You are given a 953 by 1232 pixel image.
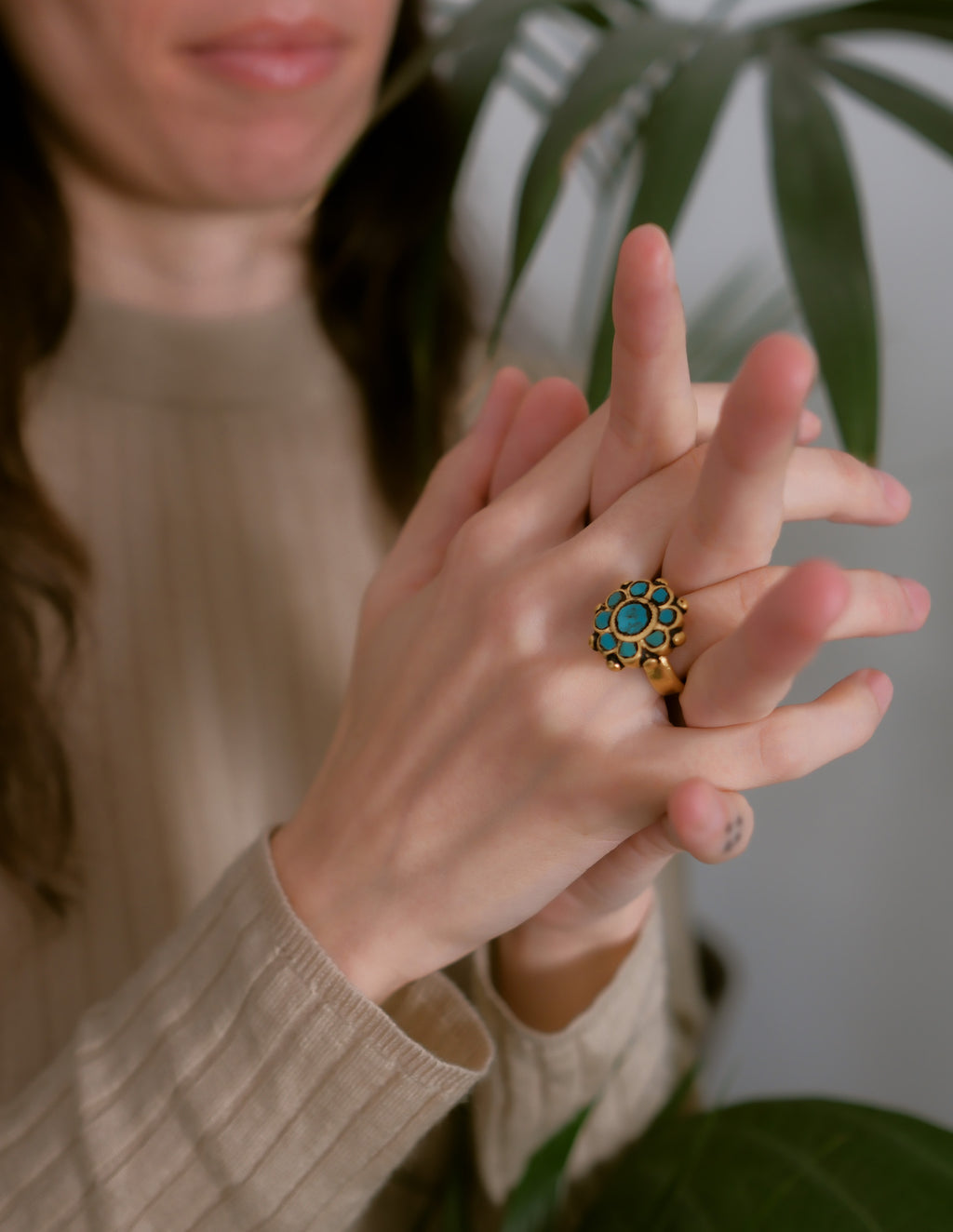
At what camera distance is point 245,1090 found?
39cm

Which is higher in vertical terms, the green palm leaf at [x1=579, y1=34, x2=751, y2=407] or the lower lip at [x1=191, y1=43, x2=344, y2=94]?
the green palm leaf at [x1=579, y1=34, x2=751, y2=407]

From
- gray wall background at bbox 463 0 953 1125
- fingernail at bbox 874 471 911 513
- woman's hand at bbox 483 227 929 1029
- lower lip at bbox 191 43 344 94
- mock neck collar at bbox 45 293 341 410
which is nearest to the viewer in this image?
woman's hand at bbox 483 227 929 1029

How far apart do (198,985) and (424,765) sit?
151 mm

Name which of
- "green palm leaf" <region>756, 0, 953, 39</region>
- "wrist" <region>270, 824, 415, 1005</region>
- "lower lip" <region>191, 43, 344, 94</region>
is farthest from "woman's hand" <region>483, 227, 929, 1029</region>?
"lower lip" <region>191, 43, 344, 94</region>

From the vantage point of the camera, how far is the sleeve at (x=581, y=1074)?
1.67 feet

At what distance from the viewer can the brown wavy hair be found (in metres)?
0.64

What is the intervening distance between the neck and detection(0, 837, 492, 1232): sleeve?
53 centimetres

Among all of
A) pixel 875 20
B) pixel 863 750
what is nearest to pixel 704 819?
pixel 875 20

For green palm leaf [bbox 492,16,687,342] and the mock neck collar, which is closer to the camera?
green palm leaf [bbox 492,16,687,342]

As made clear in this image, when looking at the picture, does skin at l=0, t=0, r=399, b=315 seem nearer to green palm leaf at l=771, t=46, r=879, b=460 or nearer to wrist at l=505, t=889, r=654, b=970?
green palm leaf at l=771, t=46, r=879, b=460

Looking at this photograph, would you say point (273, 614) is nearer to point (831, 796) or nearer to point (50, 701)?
point (50, 701)

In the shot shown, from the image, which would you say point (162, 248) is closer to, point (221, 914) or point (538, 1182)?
point (221, 914)

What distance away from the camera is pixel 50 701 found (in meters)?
0.67

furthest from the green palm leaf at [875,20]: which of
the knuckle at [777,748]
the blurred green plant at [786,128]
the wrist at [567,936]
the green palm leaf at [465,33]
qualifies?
the wrist at [567,936]
